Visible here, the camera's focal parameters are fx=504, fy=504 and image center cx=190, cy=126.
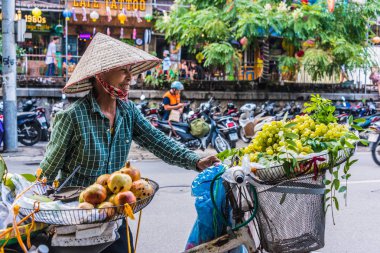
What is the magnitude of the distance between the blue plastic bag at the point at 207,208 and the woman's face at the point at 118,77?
2.08ft

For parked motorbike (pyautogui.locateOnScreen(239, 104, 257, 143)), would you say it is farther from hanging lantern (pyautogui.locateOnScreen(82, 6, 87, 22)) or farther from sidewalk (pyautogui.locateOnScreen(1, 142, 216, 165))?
hanging lantern (pyautogui.locateOnScreen(82, 6, 87, 22))

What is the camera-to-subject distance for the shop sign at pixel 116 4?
18156 mm

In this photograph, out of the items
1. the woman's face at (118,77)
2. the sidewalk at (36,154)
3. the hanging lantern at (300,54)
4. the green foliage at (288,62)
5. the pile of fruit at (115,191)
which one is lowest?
the sidewalk at (36,154)

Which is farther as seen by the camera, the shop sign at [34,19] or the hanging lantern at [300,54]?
the shop sign at [34,19]

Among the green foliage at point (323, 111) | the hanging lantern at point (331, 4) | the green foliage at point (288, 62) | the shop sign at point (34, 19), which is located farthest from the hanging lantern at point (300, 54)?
the green foliage at point (323, 111)

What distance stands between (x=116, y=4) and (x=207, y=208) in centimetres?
1682

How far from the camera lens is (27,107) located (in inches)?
485

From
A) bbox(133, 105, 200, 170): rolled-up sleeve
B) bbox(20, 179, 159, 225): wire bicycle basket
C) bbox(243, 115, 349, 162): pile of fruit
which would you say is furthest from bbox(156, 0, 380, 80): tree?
bbox(20, 179, 159, 225): wire bicycle basket

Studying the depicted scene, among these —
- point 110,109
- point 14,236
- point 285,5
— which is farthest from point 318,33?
point 14,236

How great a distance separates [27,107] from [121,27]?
8.37 metres

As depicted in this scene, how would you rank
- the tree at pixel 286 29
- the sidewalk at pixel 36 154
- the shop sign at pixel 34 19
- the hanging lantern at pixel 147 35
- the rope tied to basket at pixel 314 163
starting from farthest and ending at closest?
the hanging lantern at pixel 147 35 → the shop sign at pixel 34 19 → the tree at pixel 286 29 → the sidewalk at pixel 36 154 → the rope tied to basket at pixel 314 163

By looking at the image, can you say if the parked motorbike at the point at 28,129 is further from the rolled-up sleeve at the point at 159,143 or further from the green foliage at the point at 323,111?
the green foliage at the point at 323,111

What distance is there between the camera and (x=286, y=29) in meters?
14.0

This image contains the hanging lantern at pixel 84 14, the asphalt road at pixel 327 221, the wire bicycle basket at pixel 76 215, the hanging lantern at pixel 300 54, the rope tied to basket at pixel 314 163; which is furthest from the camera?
the hanging lantern at pixel 84 14
